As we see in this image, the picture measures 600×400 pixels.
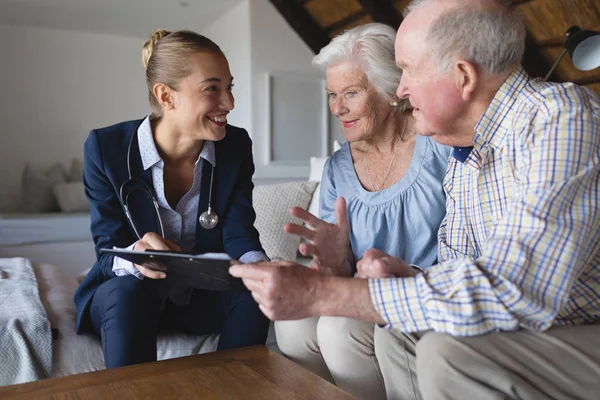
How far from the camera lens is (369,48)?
1.64 m

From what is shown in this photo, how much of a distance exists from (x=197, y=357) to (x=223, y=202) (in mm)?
592

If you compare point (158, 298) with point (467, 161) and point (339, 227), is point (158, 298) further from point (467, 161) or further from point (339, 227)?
point (467, 161)

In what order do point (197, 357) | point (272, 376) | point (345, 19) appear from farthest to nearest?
point (345, 19), point (197, 357), point (272, 376)

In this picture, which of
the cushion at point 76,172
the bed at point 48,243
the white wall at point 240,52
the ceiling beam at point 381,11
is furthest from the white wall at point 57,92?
the ceiling beam at point 381,11

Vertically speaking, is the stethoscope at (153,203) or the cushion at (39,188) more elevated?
the stethoscope at (153,203)

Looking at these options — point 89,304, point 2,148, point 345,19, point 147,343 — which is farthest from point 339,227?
point 2,148

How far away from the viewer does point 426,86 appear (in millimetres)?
1158

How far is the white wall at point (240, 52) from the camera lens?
211 inches

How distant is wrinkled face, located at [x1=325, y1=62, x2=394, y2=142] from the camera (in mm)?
1654

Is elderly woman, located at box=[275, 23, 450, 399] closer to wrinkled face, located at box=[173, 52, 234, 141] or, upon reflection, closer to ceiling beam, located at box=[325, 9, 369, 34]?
wrinkled face, located at box=[173, 52, 234, 141]

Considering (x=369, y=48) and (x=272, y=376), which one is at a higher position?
(x=369, y=48)

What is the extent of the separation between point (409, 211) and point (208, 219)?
55 cm

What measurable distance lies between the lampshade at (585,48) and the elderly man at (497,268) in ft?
5.06

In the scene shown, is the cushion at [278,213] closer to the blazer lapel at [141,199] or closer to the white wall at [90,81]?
the blazer lapel at [141,199]
